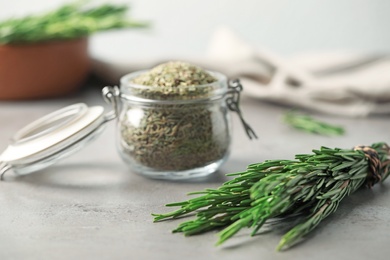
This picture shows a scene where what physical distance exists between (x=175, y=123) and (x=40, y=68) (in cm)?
71

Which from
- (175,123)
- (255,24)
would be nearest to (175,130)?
(175,123)

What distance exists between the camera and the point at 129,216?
949 millimetres

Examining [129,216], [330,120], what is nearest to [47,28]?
[330,120]

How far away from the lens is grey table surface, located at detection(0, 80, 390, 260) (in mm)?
824

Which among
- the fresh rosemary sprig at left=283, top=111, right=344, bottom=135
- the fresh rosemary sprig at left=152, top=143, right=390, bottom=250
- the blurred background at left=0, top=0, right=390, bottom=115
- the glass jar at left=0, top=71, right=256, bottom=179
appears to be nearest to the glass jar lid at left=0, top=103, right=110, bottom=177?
the glass jar at left=0, top=71, right=256, bottom=179

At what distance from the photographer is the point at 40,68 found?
5.44 ft

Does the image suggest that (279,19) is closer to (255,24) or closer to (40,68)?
(255,24)

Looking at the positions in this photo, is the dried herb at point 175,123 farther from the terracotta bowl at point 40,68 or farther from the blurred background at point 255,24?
the blurred background at point 255,24

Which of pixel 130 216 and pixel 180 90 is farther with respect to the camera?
pixel 180 90

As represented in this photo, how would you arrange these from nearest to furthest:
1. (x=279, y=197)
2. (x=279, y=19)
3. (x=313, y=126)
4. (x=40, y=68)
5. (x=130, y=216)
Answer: (x=279, y=197), (x=130, y=216), (x=313, y=126), (x=40, y=68), (x=279, y=19)

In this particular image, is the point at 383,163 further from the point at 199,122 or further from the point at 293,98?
the point at 293,98

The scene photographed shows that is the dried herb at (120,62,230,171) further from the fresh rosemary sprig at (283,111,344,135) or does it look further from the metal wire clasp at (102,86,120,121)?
the fresh rosemary sprig at (283,111,344,135)

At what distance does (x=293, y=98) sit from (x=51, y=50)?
0.60 meters

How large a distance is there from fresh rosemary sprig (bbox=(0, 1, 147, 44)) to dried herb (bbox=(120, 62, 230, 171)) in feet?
2.02
